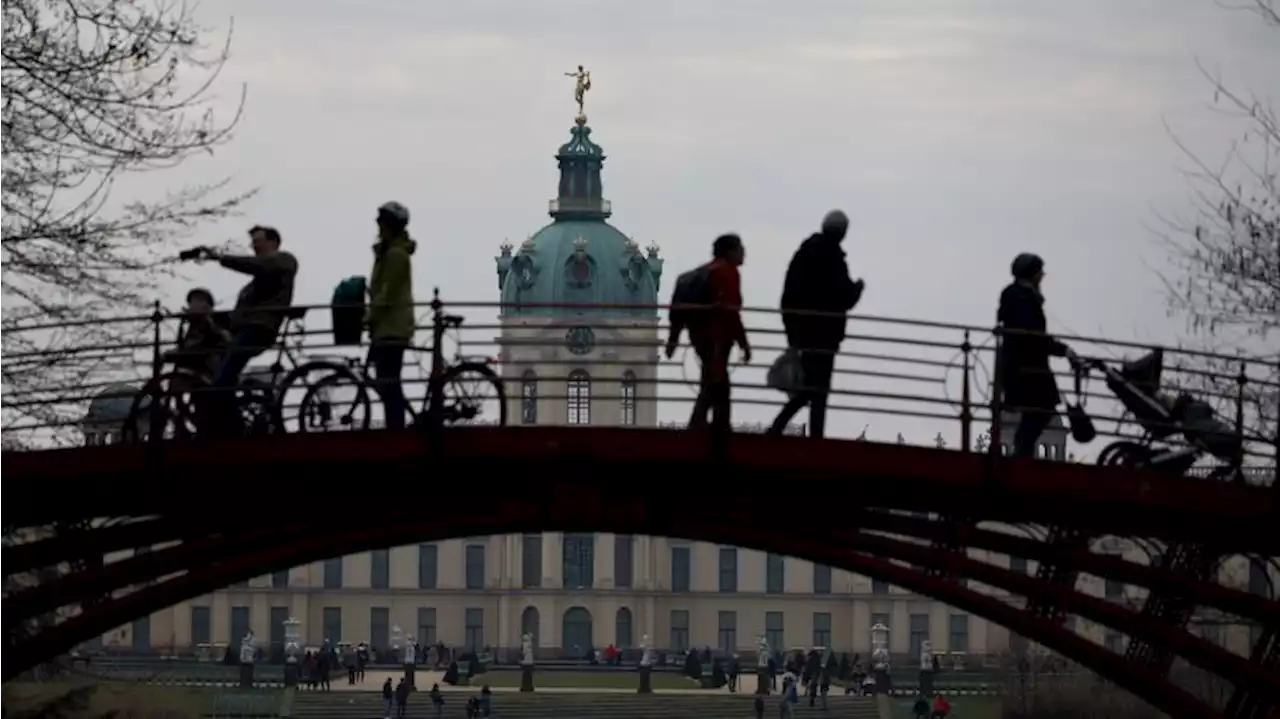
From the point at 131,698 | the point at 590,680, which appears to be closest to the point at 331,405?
the point at 131,698

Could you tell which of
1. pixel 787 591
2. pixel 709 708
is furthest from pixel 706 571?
pixel 709 708

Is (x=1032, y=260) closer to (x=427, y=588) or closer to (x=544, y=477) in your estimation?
(x=544, y=477)

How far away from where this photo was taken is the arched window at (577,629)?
164 m

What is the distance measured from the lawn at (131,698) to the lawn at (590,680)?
11.0 m

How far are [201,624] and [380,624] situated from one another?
6.98 metres

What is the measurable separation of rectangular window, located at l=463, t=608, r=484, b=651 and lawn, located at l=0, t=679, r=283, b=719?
134 ft

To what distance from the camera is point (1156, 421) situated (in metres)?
28.1

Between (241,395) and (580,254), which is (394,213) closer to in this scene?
(241,395)

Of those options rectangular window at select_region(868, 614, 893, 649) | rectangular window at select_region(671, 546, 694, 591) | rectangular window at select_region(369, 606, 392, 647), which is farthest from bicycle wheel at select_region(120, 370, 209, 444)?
rectangular window at select_region(671, 546, 694, 591)

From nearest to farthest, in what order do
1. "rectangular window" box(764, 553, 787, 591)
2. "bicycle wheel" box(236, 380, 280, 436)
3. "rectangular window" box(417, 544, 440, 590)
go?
"bicycle wheel" box(236, 380, 280, 436)
"rectangular window" box(764, 553, 787, 591)
"rectangular window" box(417, 544, 440, 590)

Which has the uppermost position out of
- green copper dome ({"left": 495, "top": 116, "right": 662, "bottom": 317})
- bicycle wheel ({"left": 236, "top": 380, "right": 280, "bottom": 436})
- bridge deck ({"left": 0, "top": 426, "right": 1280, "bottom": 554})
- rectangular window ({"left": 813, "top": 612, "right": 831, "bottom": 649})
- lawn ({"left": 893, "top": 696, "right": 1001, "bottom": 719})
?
green copper dome ({"left": 495, "top": 116, "right": 662, "bottom": 317})

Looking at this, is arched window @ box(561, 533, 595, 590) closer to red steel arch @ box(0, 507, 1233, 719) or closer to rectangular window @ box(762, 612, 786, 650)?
rectangular window @ box(762, 612, 786, 650)

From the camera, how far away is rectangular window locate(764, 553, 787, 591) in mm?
163000

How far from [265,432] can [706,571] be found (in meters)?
137
